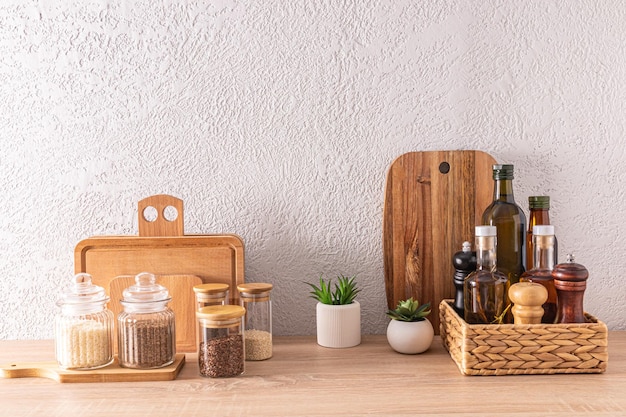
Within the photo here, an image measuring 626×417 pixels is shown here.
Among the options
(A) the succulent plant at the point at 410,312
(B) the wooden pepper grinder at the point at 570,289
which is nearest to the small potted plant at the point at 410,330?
(A) the succulent plant at the point at 410,312

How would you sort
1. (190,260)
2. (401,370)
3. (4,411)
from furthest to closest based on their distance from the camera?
1. (190,260)
2. (401,370)
3. (4,411)

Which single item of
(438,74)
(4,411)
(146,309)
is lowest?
(4,411)

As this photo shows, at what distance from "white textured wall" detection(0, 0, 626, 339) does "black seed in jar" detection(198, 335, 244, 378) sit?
285 millimetres

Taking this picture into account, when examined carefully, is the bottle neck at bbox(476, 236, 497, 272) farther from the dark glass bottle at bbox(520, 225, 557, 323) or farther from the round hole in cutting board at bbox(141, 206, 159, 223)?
the round hole in cutting board at bbox(141, 206, 159, 223)

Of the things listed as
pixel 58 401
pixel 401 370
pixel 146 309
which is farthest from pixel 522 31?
pixel 58 401

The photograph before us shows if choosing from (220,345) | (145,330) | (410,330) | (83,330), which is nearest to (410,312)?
(410,330)

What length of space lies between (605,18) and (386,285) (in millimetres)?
725

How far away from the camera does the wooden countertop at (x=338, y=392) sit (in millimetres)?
856

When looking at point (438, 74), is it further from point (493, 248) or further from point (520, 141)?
point (493, 248)

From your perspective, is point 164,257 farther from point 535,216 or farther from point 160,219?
point 535,216

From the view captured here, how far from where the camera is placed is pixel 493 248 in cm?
A: 107

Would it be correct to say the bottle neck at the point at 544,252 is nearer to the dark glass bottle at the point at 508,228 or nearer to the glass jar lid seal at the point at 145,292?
the dark glass bottle at the point at 508,228

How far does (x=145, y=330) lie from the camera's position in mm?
1028

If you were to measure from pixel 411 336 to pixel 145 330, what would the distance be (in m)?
0.47
